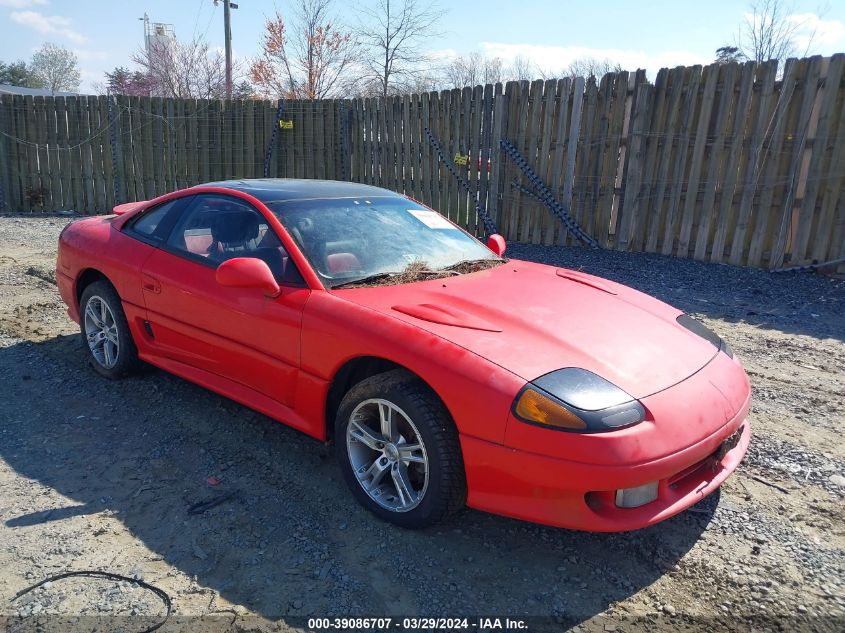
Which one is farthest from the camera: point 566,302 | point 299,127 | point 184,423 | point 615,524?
point 299,127

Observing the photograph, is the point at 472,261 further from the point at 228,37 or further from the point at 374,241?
the point at 228,37

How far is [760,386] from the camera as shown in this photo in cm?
463

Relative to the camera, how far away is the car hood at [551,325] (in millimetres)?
2777

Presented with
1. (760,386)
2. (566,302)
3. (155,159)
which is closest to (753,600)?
(566,302)

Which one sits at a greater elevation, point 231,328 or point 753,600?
point 231,328

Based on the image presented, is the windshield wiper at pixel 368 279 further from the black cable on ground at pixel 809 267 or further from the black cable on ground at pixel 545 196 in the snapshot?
the black cable on ground at pixel 545 196

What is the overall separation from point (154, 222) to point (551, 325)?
287 cm

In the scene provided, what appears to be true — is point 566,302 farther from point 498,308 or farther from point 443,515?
point 443,515

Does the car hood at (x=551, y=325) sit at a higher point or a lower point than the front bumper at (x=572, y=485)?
higher

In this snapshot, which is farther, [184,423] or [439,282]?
[184,423]

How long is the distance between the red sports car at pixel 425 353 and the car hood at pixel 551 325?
13 millimetres

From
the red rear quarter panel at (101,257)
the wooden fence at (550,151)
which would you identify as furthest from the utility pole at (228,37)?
the red rear quarter panel at (101,257)

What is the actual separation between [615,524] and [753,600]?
0.63m

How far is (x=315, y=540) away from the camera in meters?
2.89
